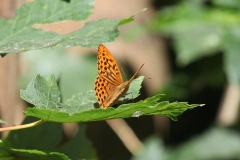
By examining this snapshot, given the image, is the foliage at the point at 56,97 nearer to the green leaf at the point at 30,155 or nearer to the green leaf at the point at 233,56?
the green leaf at the point at 30,155

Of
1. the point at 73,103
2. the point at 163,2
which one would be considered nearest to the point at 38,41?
the point at 73,103

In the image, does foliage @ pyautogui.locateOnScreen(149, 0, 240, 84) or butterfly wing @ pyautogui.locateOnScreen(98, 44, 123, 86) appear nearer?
butterfly wing @ pyautogui.locateOnScreen(98, 44, 123, 86)

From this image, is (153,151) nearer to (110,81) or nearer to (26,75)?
(26,75)

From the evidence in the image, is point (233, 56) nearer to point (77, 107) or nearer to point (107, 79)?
point (107, 79)

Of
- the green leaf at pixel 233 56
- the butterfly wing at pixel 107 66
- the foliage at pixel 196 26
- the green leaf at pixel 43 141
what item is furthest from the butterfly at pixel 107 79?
the foliage at pixel 196 26

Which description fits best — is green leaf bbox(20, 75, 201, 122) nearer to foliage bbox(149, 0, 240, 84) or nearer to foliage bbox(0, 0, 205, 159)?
foliage bbox(0, 0, 205, 159)

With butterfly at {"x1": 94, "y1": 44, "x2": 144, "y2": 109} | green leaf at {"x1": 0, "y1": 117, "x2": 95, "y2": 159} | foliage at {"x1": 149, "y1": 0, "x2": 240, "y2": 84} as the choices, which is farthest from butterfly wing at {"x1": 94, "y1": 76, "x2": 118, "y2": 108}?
foliage at {"x1": 149, "y1": 0, "x2": 240, "y2": 84}

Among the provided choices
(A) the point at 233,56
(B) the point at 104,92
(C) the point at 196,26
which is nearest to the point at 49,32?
(B) the point at 104,92
